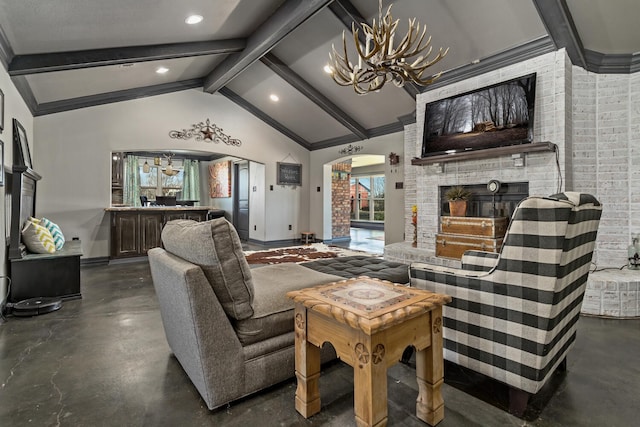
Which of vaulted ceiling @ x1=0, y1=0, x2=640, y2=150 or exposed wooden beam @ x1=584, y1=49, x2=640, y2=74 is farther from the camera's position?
exposed wooden beam @ x1=584, y1=49, x2=640, y2=74

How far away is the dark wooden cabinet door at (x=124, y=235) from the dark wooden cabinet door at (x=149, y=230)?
0.08 metres

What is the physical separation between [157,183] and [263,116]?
4779 mm

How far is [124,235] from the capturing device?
5582 millimetres

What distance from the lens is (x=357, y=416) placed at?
1.24 meters

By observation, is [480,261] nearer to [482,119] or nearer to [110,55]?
[482,119]

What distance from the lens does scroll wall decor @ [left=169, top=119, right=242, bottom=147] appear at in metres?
6.18

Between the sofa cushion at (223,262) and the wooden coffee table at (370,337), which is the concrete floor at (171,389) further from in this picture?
the sofa cushion at (223,262)

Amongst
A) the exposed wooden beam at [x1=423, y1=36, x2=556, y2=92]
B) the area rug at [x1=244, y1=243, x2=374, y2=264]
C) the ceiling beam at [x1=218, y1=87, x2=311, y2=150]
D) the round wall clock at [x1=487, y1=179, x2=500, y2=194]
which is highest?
the ceiling beam at [x1=218, y1=87, x2=311, y2=150]

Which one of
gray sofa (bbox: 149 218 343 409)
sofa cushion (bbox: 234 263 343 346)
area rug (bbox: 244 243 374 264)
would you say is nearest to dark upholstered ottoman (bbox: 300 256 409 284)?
sofa cushion (bbox: 234 263 343 346)

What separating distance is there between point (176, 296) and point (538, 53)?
4409 millimetres

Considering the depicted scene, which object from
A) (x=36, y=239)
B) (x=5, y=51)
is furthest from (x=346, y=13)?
(x=36, y=239)

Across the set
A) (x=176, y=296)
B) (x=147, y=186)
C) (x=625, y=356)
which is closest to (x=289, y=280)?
(x=176, y=296)

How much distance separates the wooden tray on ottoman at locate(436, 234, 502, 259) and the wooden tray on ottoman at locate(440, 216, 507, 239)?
0.06 m

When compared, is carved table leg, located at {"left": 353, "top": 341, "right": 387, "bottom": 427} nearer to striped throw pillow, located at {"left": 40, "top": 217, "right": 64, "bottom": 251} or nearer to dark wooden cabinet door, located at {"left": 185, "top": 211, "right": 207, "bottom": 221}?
striped throw pillow, located at {"left": 40, "top": 217, "right": 64, "bottom": 251}
